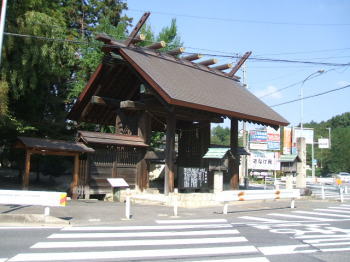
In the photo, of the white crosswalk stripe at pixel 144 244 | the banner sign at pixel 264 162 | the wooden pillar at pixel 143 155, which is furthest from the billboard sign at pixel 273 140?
the white crosswalk stripe at pixel 144 244

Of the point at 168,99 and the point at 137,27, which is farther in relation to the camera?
the point at 137,27

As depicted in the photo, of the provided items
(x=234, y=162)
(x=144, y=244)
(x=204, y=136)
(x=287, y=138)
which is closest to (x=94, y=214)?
(x=144, y=244)

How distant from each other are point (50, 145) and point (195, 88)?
23.2 feet

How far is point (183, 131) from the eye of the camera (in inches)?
906

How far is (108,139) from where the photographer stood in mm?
18406

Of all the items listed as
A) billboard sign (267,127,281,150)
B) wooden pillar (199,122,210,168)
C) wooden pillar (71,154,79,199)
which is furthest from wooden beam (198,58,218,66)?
billboard sign (267,127,281,150)

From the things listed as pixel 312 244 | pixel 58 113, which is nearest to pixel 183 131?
pixel 58 113

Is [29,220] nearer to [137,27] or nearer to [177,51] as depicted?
[137,27]

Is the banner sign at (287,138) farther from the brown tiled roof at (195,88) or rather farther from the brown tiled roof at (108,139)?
→ the brown tiled roof at (108,139)

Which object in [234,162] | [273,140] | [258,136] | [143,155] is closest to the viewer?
[143,155]

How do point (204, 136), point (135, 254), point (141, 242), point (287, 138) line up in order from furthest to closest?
1. point (287, 138)
2. point (204, 136)
3. point (141, 242)
4. point (135, 254)

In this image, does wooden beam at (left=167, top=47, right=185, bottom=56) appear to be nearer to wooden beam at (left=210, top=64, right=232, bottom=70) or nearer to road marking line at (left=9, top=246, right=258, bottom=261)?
wooden beam at (left=210, top=64, right=232, bottom=70)

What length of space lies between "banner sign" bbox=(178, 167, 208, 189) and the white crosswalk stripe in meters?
7.88

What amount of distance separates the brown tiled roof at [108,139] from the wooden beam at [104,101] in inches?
91.5
